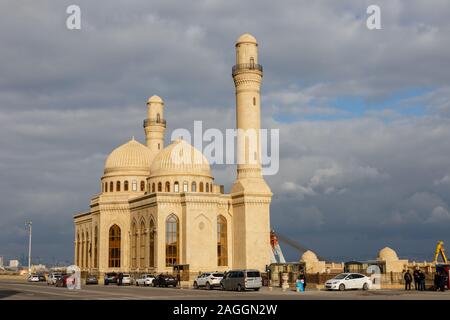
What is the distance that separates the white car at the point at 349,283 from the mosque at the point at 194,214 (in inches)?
885

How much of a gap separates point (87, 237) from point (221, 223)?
22.0 m

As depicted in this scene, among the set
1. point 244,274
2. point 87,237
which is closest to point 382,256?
point 244,274

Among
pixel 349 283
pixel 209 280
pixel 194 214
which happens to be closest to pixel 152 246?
pixel 194 214

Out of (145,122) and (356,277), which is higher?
(145,122)

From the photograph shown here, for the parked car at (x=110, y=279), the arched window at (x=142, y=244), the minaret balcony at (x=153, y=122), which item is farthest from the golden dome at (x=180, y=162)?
the minaret balcony at (x=153, y=122)

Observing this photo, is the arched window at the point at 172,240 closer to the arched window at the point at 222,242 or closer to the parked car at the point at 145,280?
the arched window at the point at 222,242

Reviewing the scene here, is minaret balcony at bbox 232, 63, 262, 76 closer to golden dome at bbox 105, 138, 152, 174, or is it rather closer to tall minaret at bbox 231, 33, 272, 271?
tall minaret at bbox 231, 33, 272, 271

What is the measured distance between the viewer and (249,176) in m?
72.4

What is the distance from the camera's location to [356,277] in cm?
4538

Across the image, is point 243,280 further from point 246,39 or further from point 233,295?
point 246,39

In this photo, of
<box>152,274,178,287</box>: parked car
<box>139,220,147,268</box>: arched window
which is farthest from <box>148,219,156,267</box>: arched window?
<box>152,274,178,287</box>: parked car
